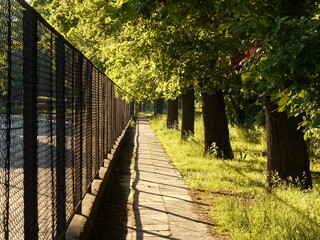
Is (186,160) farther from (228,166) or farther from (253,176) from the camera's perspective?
(253,176)

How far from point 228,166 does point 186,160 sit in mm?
1683

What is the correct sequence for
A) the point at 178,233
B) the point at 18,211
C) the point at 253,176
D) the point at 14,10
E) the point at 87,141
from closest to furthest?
the point at 14,10, the point at 18,211, the point at 178,233, the point at 87,141, the point at 253,176

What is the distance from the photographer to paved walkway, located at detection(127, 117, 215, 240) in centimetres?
595

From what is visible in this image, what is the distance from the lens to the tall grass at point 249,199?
5.54m

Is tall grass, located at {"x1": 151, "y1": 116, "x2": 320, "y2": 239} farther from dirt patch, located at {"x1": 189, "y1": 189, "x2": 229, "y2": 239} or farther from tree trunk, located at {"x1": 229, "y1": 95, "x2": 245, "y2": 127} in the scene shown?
tree trunk, located at {"x1": 229, "y1": 95, "x2": 245, "y2": 127}

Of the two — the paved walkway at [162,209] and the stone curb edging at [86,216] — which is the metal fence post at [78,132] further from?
the paved walkway at [162,209]

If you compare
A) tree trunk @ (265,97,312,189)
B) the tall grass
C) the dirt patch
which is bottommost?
the dirt patch

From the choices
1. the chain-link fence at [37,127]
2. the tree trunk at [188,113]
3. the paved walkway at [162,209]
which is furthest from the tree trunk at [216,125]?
the chain-link fence at [37,127]

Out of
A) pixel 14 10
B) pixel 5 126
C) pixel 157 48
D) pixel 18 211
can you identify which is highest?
pixel 157 48

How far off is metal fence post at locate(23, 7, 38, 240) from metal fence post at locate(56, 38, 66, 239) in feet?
3.34

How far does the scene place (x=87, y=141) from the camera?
272 inches

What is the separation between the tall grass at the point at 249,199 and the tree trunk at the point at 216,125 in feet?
1.55

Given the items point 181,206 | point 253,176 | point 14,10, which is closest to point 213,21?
point 253,176

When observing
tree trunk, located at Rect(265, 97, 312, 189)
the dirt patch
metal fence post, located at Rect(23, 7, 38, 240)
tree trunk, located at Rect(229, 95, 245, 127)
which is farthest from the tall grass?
tree trunk, located at Rect(229, 95, 245, 127)
